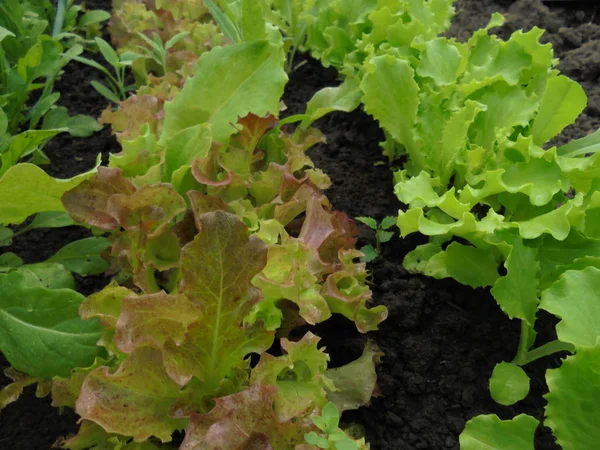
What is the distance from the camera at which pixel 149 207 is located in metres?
1.11

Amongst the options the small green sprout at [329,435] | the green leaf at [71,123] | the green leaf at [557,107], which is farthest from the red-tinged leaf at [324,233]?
the green leaf at [71,123]

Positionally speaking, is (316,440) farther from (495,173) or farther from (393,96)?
(393,96)

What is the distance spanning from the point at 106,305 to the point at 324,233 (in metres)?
0.41

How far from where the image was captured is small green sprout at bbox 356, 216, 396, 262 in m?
1.40

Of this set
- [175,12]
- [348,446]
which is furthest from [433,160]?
[175,12]

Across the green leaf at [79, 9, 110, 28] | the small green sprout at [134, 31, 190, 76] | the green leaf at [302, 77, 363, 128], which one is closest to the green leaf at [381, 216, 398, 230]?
the green leaf at [302, 77, 363, 128]

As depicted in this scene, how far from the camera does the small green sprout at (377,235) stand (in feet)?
4.58

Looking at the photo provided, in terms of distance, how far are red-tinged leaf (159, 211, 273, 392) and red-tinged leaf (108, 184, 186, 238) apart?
23 centimetres

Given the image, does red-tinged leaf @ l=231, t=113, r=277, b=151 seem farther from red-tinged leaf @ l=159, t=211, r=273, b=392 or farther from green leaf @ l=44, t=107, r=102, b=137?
green leaf @ l=44, t=107, r=102, b=137

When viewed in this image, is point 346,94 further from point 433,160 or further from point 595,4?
point 595,4

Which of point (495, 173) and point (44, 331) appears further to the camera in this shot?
point (495, 173)

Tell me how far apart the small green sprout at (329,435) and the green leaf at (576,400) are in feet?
1.10

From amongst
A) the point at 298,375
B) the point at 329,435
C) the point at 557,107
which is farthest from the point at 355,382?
the point at 557,107

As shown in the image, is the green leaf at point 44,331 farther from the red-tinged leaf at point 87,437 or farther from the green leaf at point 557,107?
the green leaf at point 557,107
